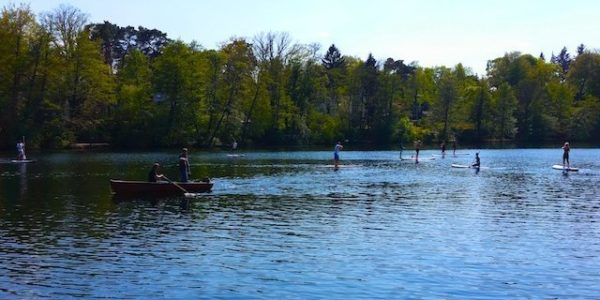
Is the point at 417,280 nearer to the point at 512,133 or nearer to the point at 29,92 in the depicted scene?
the point at 29,92

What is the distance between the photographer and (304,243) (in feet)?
71.7

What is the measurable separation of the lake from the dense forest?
6041 centimetres

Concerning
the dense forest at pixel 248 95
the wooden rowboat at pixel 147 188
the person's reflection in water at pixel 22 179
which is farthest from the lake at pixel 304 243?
the dense forest at pixel 248 95

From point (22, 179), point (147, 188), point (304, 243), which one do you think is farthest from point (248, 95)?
point (304, 243)

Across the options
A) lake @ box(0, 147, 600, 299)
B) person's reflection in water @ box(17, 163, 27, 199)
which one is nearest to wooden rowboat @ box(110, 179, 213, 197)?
lake @ box(0, 147, 600, 299)

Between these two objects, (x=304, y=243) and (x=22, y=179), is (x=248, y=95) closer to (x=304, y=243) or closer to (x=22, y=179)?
(x=22, y=179)

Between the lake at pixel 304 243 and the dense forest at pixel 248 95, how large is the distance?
60.4m

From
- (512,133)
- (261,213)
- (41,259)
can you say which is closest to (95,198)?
(261,213)

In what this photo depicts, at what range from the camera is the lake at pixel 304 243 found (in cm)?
1612

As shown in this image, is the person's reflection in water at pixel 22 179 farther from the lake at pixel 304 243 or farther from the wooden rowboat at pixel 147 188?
the wooden rowboat at pixel 147 188

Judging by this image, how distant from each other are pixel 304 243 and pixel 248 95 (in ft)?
319

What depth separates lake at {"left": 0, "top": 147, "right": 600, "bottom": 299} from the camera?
16.1 meters

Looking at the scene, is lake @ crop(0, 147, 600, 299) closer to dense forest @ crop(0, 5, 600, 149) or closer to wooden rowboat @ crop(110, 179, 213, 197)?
→ wooden rowboat @ crop(110, 179, 213, 197)

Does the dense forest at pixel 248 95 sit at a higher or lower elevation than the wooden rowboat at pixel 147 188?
higher
